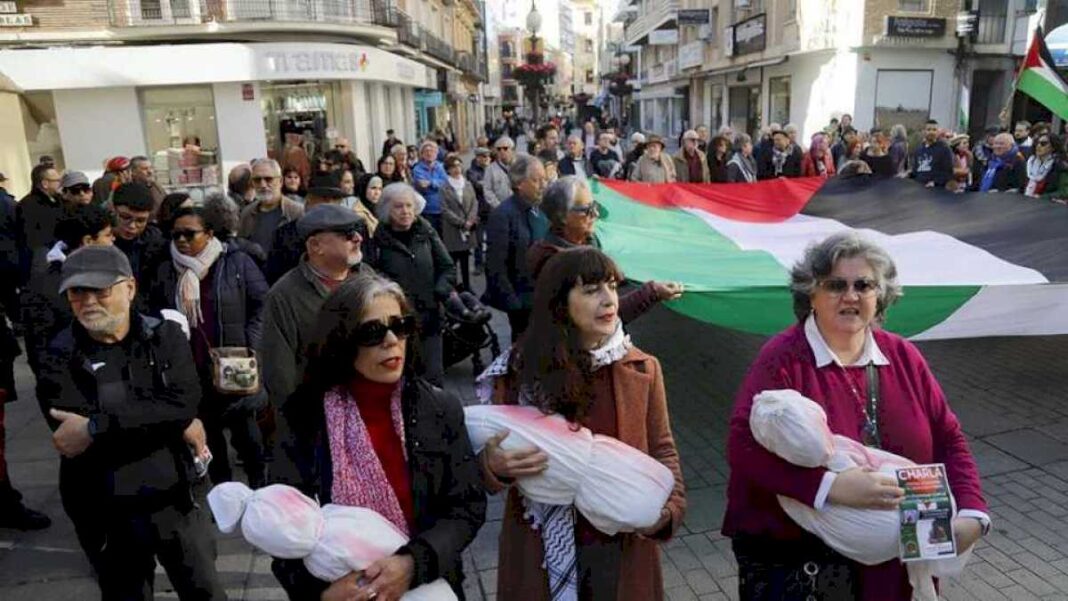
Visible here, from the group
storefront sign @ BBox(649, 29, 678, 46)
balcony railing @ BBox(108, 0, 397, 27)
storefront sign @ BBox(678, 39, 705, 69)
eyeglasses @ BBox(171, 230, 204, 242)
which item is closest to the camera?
eyeglasses @ BBox(171, 230, 204, 242)

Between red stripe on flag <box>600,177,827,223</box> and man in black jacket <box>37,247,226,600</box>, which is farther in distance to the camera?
red stripe on flag <box>600,177,827,223</box>

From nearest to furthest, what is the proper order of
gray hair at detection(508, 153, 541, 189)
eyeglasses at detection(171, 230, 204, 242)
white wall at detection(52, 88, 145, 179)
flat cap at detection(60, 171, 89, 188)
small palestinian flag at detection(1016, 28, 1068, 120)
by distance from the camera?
1. eyeglasses at detection(171, 230, 204, 242)
2. gray hair at detection(508, 153, 541, 189)
3. flat cap at detection(60, 171, 89, 188)
4. small palestinian flag at detection(1016, 28, 1068, 120)
5. white wall at detection(52, 88, 145, 179)

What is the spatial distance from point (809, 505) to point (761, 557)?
0.32 meters

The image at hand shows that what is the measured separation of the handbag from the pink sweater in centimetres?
233

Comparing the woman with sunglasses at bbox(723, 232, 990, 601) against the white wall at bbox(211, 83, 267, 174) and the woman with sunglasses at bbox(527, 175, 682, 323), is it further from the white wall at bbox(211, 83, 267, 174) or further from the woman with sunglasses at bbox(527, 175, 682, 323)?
the white wall at bbox(211, 83, 267, 174)

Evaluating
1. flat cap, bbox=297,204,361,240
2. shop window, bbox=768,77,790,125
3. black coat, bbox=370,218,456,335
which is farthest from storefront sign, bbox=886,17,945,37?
flat cap, bbox=297,204,361,240

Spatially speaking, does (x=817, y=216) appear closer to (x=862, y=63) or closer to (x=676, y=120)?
(x=862, y=63)

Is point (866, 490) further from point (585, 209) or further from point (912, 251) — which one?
point (912, 251)

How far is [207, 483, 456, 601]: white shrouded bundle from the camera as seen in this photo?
177 cm

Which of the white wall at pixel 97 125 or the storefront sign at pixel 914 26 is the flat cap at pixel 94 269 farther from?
the storefront sign at pixel 914 26

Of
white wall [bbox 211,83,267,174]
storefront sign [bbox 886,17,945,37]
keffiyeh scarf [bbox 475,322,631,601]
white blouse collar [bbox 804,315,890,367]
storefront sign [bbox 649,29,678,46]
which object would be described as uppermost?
storefront sign [bbox 649,29,678,46]

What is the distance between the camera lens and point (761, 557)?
2324 mm

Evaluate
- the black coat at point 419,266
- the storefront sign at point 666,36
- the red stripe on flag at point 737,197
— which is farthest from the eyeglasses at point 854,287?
the storefront sign at point 666,36

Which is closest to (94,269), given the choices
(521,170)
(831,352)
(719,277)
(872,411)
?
(831,352)
